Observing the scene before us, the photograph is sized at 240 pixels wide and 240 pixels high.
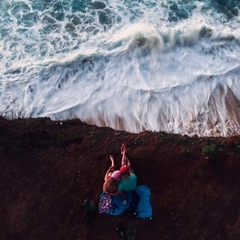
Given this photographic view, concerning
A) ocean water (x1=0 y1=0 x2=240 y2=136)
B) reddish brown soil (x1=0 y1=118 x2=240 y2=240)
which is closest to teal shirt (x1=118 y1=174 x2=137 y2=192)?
reddish brown soil (x1=0 y1=118 x2=240 y2=240)

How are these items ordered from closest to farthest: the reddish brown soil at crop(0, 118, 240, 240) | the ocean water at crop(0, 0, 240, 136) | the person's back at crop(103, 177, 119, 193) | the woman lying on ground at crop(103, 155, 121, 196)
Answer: the woman lying on ground at crop(103, 155, 121, 196), the person's back at crop(103, 177, 119, 193), the reddish brown soil at crop(0, 118, 240, 240), the ocean water at crop(0, 0, 240, 136)

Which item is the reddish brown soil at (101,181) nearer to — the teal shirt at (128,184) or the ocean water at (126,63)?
the teal shirt at (128,184)

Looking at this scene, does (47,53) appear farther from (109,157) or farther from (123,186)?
(123,186)

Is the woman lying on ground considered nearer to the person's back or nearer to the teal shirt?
the person's back

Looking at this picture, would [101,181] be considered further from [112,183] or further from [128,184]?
[128,184]

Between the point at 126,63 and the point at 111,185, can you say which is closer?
the point at 111,185

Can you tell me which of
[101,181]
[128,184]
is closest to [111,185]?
[128,184]
